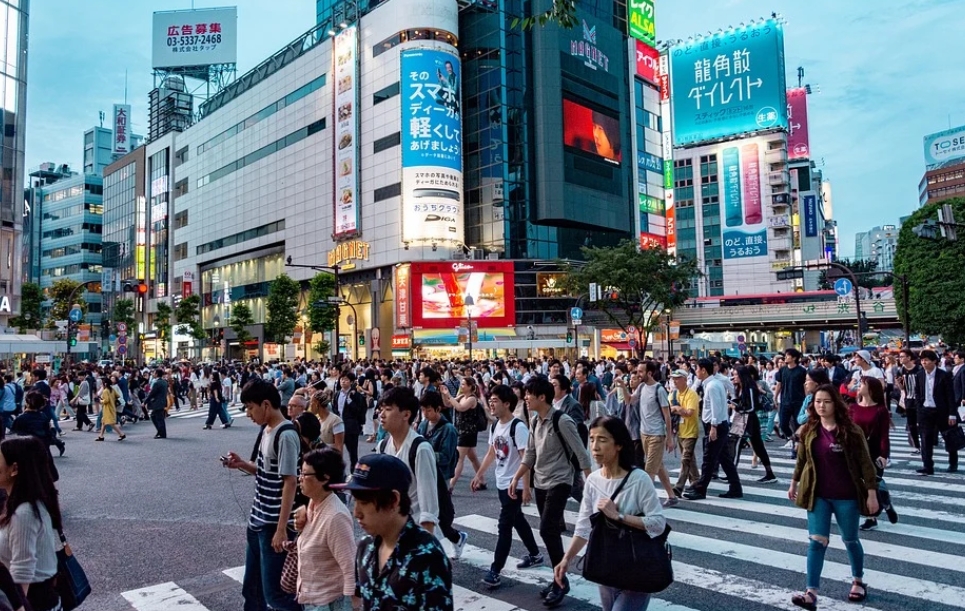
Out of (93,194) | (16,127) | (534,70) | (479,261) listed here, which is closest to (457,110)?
(534,70)

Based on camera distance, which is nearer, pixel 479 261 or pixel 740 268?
pixel 479 261

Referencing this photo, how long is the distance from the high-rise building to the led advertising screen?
36.6m

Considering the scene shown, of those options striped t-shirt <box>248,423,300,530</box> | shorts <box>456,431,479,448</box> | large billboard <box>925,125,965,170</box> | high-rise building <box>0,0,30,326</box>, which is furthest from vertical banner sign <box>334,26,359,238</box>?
large billboard <box>925,125,965,170</box>

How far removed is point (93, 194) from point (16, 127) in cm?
6755

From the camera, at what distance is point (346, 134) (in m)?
55.0

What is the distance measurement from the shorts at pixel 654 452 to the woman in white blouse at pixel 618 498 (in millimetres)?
4846

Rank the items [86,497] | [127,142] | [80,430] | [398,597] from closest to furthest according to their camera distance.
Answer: [398,597]
[86,497]
[80,430]
[127,142]

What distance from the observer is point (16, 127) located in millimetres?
39656

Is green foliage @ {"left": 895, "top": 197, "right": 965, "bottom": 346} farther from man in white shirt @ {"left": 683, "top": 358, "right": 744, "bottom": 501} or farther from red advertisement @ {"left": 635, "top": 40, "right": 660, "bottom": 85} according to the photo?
red advertisement @ {"left": 635, "top": 40, "right": 660, "bottom": 85}

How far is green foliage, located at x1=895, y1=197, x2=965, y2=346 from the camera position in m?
32.2

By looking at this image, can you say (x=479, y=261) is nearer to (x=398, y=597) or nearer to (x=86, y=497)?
(x=86, y=497)

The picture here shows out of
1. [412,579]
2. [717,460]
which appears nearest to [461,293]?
[717,460]

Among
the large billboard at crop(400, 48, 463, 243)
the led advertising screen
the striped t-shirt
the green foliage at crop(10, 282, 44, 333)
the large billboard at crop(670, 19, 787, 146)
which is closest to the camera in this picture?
the striped t-shirt

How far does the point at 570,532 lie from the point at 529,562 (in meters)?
1.23
